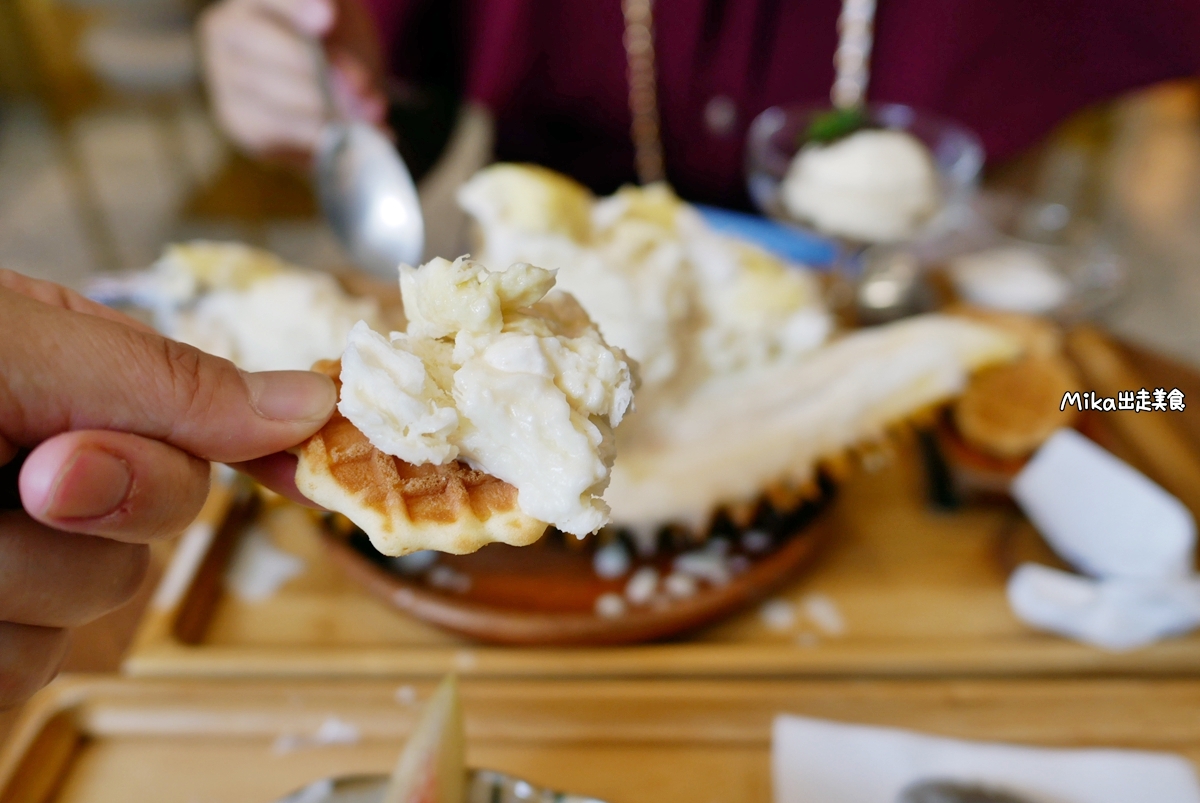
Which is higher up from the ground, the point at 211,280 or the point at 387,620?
the point at 211,280

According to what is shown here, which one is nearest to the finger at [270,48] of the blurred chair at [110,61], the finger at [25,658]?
the finger at [25,658]

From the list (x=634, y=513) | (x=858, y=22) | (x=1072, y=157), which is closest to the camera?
(x=634, y=513)

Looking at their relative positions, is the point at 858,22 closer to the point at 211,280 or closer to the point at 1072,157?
the point at 211,280

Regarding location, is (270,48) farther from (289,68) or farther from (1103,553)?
(1103,553)

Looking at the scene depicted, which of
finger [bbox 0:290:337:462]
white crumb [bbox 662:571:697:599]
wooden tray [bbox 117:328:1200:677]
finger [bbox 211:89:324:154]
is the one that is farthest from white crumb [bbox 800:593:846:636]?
finger [bbox 211:89:324:154]

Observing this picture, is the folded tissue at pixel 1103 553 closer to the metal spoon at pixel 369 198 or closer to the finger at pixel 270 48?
the metal spoon at pixel 369 198

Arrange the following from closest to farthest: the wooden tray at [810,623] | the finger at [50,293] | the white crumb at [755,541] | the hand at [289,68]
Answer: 1. the finger at [50,293]
2. the wooden tray at [810,623]
3. the white crumb at [755,541]
4. the hand at [289,68]

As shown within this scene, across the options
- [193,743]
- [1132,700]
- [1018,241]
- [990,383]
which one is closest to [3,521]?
[193,743]
